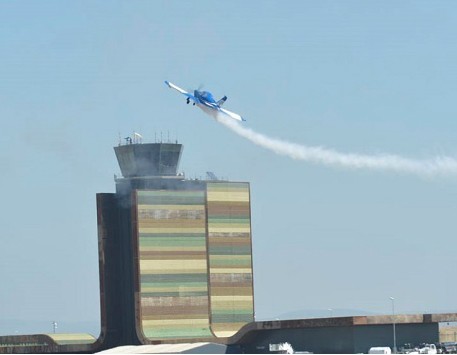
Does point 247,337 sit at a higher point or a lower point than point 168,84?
lower

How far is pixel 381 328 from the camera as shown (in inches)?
7210

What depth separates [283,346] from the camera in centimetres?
18375

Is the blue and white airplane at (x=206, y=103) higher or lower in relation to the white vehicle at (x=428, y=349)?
higher

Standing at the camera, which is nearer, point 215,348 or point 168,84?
point 168,84

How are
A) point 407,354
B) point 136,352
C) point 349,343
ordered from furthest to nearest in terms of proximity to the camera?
1. point 136,352
2. point 349,343
3. point 407,354

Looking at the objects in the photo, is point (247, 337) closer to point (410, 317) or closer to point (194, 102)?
point (410, 317)

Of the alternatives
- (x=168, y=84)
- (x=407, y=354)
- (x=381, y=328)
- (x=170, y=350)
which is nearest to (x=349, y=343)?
(x=381, y=328)

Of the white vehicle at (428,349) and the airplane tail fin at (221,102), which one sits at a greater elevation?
the airplane tail fin at (221,102)

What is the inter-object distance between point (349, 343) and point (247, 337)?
23.2m

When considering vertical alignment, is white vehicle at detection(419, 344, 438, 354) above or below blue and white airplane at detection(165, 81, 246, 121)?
→ below

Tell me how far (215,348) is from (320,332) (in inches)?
784

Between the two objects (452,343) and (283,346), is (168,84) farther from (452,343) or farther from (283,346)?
(452,343)

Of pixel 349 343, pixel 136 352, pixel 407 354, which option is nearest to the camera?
pixel 407 354

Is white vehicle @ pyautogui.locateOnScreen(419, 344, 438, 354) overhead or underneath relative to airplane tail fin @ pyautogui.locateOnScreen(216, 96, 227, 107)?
underneath
